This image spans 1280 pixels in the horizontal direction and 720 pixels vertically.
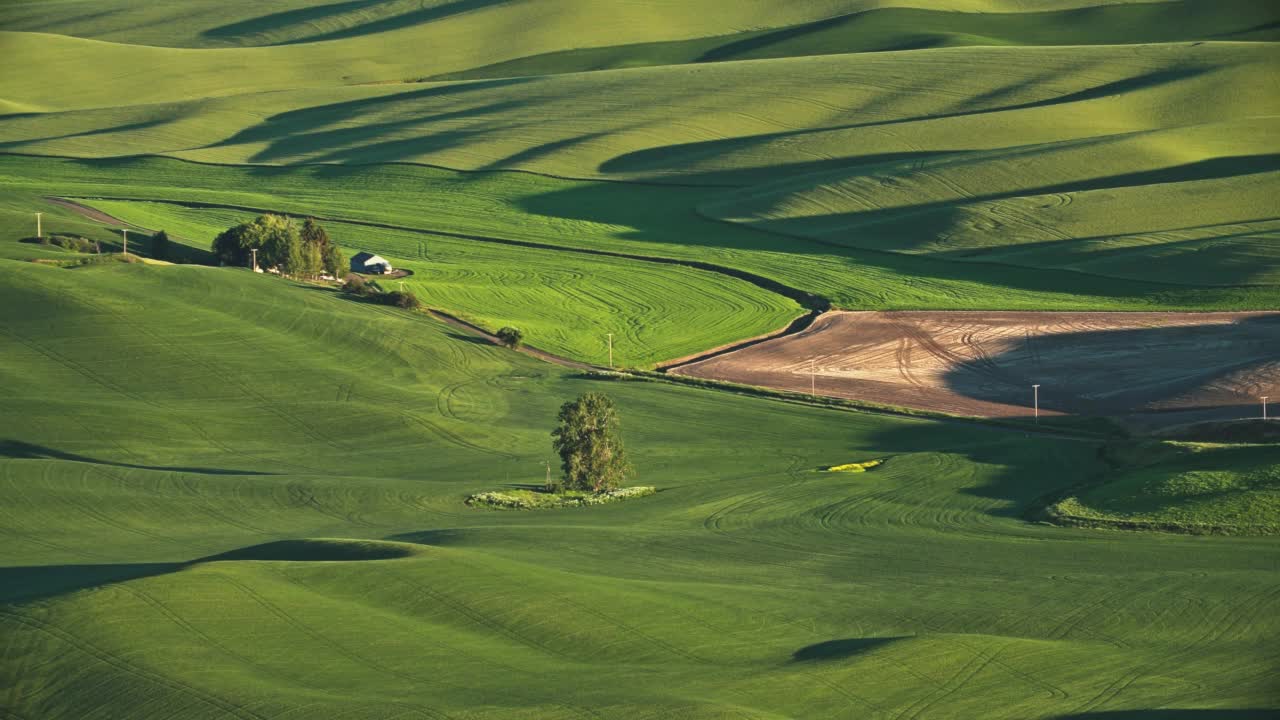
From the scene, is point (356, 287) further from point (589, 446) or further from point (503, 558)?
point (503, 558)

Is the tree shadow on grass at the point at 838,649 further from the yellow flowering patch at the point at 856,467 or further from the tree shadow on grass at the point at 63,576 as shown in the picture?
the yellow flowering patch at the point at 856,467

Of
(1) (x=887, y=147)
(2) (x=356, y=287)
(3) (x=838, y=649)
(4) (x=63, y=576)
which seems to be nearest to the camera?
(3) (x=838, y=649)

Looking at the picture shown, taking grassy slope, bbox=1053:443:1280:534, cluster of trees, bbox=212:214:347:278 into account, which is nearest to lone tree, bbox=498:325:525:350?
cluster of trees, bbox=212:214:347:278

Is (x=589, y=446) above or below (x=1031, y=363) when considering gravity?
below

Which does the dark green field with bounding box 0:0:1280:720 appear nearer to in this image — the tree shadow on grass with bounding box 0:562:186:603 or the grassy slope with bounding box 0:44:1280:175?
the tree shadow on grass with bounding box 0:562:186:603

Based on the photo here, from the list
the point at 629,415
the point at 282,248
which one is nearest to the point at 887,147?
the point at 282,248

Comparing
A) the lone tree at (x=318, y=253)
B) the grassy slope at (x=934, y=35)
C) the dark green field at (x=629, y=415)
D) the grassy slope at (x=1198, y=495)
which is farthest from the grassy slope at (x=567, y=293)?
the grassy slope at (x=934, y=35)

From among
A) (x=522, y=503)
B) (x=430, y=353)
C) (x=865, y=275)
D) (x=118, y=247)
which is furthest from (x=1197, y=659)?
(x=118, y=247)

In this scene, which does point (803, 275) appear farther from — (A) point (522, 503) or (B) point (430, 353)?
(A) point (522, 503)
